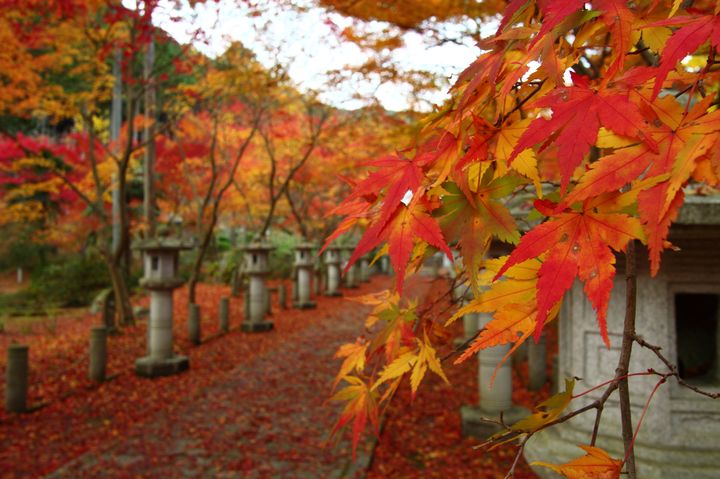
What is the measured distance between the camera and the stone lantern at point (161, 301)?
8555mm

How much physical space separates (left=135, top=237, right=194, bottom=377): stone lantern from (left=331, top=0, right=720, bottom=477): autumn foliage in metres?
8.22

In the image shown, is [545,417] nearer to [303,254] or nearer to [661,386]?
[661,386]

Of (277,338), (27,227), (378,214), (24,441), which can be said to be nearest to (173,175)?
(277,338)

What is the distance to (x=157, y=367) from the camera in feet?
27.6

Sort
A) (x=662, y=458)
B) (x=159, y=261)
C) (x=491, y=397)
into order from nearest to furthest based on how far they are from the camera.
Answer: (x=662, y=458) → (x=491, y=397) → (x=159, y=261)

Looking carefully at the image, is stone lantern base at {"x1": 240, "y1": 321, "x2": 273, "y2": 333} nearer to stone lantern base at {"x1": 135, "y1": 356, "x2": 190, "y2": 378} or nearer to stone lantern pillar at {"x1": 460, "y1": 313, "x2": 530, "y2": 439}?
stone lantern base at {"x1": 135, "y1": 356, "x2": 190, "y2": 378}

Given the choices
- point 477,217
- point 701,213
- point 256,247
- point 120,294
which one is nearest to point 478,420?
point 701,213

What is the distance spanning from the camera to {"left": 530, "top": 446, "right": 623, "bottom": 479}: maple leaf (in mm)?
845

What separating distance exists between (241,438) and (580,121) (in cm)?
607

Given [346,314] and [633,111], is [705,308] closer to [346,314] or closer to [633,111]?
[633,111]

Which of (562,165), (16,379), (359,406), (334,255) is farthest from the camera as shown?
(334,255)

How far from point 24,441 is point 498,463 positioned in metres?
5.28

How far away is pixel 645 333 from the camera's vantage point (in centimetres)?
332

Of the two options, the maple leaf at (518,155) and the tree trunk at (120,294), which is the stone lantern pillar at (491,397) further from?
the tree trunk at (120,294)
